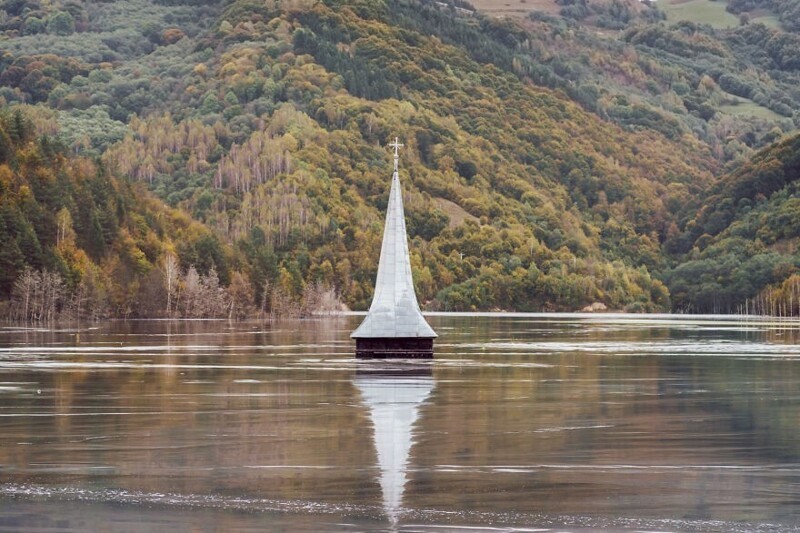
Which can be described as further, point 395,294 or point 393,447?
point 395,294

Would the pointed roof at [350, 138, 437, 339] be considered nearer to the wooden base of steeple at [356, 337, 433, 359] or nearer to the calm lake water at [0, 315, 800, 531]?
the wooden base of steeple at [356, 337, 433, 359]

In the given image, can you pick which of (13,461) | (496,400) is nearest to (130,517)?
(13,461)

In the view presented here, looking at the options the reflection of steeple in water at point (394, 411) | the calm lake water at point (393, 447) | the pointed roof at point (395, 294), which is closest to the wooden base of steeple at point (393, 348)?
the reflection of steeple in water at point (394, 411)

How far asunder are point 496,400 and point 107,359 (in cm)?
3302

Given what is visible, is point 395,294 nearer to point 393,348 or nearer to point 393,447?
point 393,348

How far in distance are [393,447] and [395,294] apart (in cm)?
3323

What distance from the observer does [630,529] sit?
104 feet

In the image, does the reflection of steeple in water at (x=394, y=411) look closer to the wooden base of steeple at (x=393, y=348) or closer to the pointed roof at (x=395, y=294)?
the wooden base of steeple at (x=393, y=348)

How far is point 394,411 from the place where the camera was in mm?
55062

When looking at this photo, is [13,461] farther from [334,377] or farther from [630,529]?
[334,377]

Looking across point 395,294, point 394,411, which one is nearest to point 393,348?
point 395,294

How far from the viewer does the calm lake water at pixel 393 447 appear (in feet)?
110

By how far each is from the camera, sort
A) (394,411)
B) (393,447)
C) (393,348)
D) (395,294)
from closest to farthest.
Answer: (393,447) < (394,411) < (395,294) < (393,348)

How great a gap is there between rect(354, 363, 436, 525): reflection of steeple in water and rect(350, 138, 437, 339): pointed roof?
188cm
